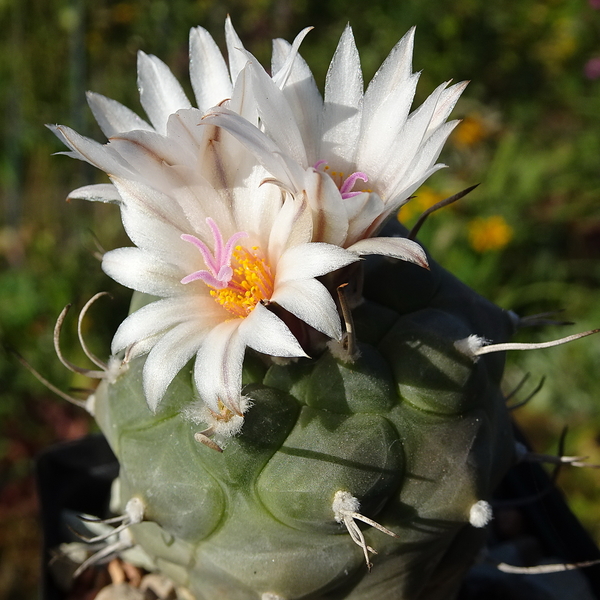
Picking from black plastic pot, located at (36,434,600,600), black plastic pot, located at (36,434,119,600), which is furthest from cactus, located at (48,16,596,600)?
black plastic pot, located at (36,434,119,600)

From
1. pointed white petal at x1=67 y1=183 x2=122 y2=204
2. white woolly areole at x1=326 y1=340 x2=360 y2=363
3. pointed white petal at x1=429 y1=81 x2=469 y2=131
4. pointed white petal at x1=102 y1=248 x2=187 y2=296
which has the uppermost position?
pointed white petal at x1=429 y1=81 x2=469 y2=131

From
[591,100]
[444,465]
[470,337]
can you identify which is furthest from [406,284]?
[591,100]

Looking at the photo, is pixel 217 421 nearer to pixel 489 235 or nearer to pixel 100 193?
pixel 100 193

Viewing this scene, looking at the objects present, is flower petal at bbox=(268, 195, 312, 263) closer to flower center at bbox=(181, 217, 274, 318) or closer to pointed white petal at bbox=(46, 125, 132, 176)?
flower center at bbox=(181, 217, 274, 318)

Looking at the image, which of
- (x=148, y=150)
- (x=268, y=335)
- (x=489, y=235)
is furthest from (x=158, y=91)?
(x=489, y=235)

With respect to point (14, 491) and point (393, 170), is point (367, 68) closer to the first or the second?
point (14, 491)
